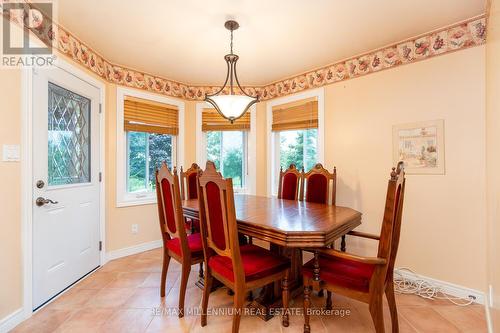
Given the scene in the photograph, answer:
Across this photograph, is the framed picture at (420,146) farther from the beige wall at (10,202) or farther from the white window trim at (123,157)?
the beige wall at (10,202)

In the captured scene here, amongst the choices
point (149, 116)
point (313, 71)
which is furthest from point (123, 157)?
point (313, 71)

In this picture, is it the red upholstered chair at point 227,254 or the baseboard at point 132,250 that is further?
the baseboard at point 132,250

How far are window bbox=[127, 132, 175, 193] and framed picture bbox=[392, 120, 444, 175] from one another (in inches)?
116

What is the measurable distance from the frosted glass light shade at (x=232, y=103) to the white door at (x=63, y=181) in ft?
4.55

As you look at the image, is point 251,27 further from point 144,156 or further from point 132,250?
point 132,250

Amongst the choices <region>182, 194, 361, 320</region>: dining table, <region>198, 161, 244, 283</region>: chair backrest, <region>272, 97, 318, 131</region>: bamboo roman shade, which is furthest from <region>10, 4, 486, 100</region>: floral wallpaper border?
<region>198, 161, 244, 283</region>: chair backrest

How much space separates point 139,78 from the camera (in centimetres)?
323

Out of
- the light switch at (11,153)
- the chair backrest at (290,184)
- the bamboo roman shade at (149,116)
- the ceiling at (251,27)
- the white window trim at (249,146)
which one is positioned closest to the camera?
the light switch at (11,153)

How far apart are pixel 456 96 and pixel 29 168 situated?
359 cm

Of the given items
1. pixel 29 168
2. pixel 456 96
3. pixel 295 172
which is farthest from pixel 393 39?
pixel 29 168

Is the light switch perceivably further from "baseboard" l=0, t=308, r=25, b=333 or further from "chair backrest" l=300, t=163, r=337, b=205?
"chair backrest" l=300, t=163, r=337, b=205

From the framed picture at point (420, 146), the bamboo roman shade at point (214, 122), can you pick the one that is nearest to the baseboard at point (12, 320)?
the bamboo roman shade at point (214, 122)

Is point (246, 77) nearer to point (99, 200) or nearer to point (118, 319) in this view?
point (99, 200)

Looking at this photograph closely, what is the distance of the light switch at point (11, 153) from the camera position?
1696 mm
